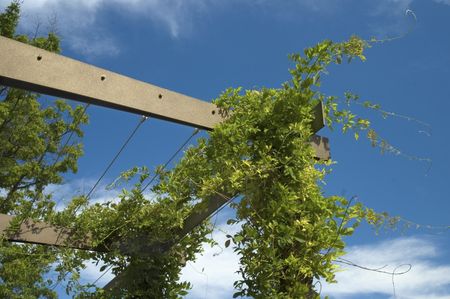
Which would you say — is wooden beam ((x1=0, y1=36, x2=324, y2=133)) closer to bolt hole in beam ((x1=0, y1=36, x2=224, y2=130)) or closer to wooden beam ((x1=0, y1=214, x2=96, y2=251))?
bolt hole in beam ((x1=0, y1=36, x2=224, y2=130))

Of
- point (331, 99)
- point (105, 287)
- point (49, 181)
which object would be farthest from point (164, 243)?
point (49, 181)

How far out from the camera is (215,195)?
139 inches

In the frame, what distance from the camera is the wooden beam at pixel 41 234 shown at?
16.3 ft

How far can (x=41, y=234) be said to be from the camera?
500 centimetres

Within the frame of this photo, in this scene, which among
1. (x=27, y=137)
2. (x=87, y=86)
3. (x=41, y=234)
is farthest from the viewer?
(x=27, y=137)

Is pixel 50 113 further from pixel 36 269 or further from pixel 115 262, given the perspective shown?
pixel 115 262

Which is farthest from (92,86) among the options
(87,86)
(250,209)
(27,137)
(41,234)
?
(27,137)

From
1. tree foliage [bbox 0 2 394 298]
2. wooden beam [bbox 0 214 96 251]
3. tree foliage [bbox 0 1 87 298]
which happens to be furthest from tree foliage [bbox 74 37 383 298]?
tree foliage [bbox 0 1 87 298]

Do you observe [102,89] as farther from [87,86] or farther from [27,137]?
[27,137]

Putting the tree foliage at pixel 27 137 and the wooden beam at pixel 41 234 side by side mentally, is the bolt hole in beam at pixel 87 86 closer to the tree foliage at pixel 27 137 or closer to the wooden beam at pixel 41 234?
the wooden beam at pixel 41 234

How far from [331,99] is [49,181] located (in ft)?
32.3

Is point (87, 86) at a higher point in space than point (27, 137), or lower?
lower

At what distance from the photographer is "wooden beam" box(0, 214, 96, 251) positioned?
496 cm

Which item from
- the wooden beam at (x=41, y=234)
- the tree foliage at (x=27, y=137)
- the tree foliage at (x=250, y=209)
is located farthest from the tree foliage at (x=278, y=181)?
the tree foliage at (x=27, y=137)
